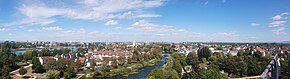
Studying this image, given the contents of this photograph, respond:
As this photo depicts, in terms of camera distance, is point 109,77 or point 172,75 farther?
point 109,77

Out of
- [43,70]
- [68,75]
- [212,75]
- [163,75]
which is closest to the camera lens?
[212,75]

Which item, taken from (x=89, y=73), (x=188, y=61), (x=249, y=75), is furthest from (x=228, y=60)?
(x=89, y=73)

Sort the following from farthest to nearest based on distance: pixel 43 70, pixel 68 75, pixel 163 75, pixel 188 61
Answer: pixel 188 61 < pixel 43 70 < pixel 68 75 < pixel 163 75

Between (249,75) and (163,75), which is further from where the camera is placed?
(249,75)

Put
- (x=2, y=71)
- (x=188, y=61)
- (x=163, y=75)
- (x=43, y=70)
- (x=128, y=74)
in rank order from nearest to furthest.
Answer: (x=163, y=75) → (x=2, y=71) → (x=128, y=74) → (x=43, y=70) → (x=188, y=61)

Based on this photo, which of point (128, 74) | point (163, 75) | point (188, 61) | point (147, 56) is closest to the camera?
point (163, 75)

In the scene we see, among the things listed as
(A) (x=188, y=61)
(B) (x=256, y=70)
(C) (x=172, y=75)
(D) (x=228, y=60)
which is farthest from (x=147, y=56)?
(C) (x=172, y=75)

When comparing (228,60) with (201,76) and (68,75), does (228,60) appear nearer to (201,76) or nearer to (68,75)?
(201,76)

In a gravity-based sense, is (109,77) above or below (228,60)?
below

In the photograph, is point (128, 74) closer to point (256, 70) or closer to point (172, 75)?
point (172, 75)
